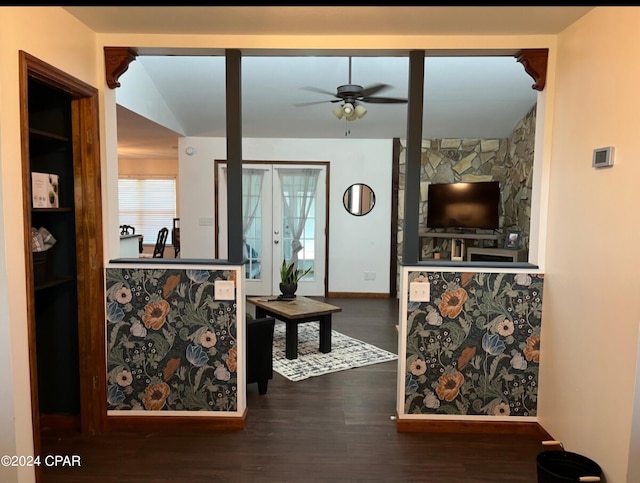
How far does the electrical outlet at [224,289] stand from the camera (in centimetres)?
272

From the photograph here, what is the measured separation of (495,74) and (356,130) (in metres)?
2.09

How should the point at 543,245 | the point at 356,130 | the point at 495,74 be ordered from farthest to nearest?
the point at 356,130
the point at 495,74
the point at 543,245

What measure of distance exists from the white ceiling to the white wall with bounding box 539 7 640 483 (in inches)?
13.7

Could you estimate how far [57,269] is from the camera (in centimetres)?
272

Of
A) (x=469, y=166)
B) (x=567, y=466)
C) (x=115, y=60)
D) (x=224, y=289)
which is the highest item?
(x=115, y=60)

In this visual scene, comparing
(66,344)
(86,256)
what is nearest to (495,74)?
(86,256)

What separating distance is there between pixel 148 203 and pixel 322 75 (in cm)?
611

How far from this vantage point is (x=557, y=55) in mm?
2592

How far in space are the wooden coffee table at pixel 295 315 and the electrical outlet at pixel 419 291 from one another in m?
1.50

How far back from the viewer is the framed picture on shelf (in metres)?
5.64

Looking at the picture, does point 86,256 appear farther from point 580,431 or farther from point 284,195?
point 284,195

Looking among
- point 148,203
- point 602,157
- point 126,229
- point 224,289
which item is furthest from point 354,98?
point 148,203

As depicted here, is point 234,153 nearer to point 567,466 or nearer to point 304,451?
point 304,451

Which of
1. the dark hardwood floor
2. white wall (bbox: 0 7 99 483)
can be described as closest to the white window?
the dark hardwood floor
